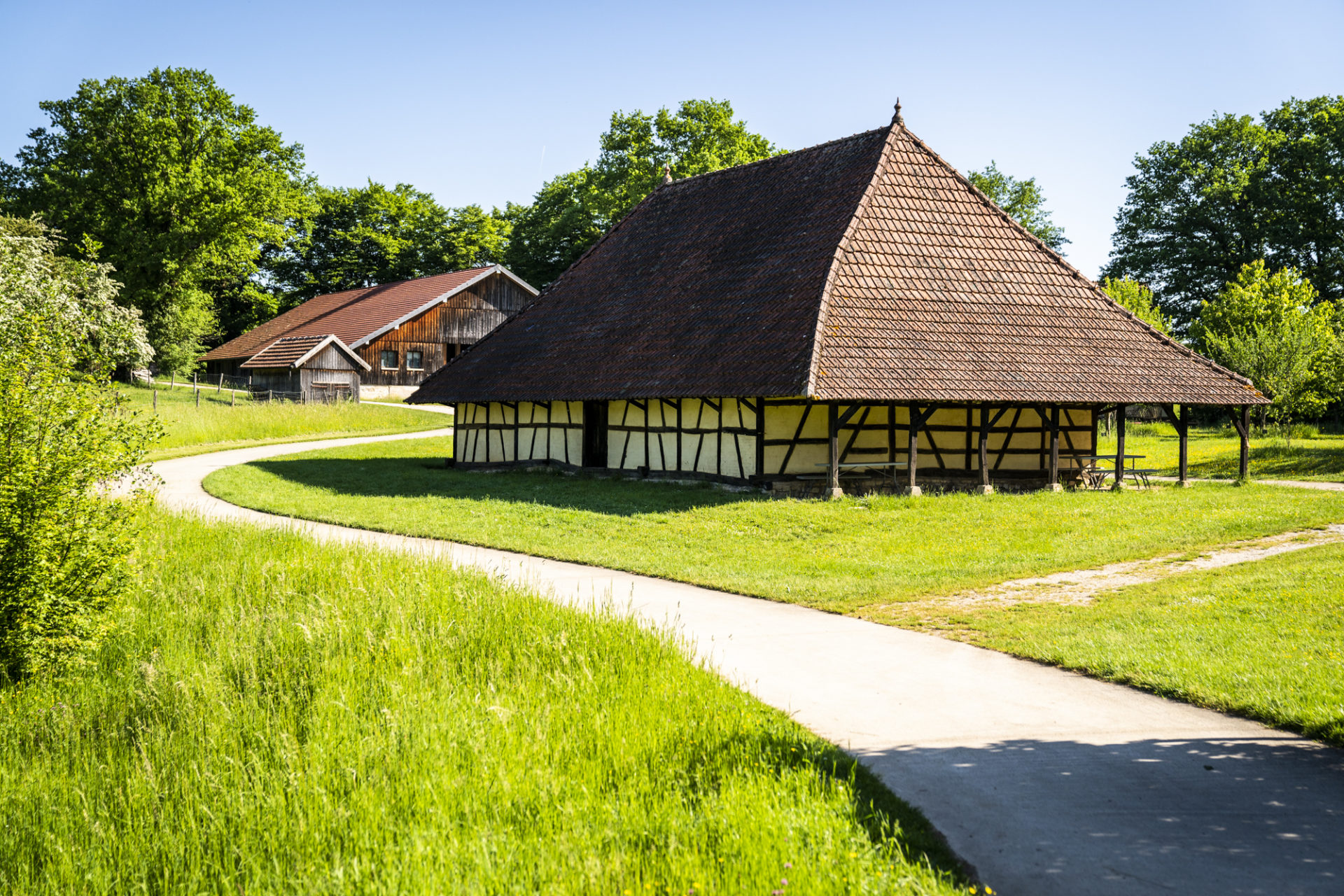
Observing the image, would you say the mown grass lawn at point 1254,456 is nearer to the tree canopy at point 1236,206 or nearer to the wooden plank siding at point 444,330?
the tree canopy at point 1236,206

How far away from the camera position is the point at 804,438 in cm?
2000

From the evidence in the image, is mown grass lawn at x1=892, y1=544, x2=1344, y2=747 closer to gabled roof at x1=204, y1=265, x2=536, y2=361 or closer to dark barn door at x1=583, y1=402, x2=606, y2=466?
dark barn door at x1=583, y1=402, x2=606, y2=466

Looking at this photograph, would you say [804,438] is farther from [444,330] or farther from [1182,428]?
[444,330]

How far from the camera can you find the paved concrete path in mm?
4613

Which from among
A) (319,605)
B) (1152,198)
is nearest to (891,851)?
(319,605)

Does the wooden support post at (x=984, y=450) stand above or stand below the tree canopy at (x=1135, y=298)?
below

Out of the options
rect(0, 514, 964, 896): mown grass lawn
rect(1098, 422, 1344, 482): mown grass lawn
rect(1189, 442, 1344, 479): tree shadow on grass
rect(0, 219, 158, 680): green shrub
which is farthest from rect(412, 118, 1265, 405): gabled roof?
rect(0, 219, 158, 680): green shrub

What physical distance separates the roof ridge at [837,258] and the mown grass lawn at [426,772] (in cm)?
1056

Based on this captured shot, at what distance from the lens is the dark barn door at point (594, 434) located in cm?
2466

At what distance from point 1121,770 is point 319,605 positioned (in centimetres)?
674

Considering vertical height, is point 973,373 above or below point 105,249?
below

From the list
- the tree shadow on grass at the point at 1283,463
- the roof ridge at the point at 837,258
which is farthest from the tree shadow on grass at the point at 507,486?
the tree shadow on grass at the point at 1283,463

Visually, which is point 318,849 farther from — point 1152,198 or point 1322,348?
point 1152,198

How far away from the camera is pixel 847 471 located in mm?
20391
